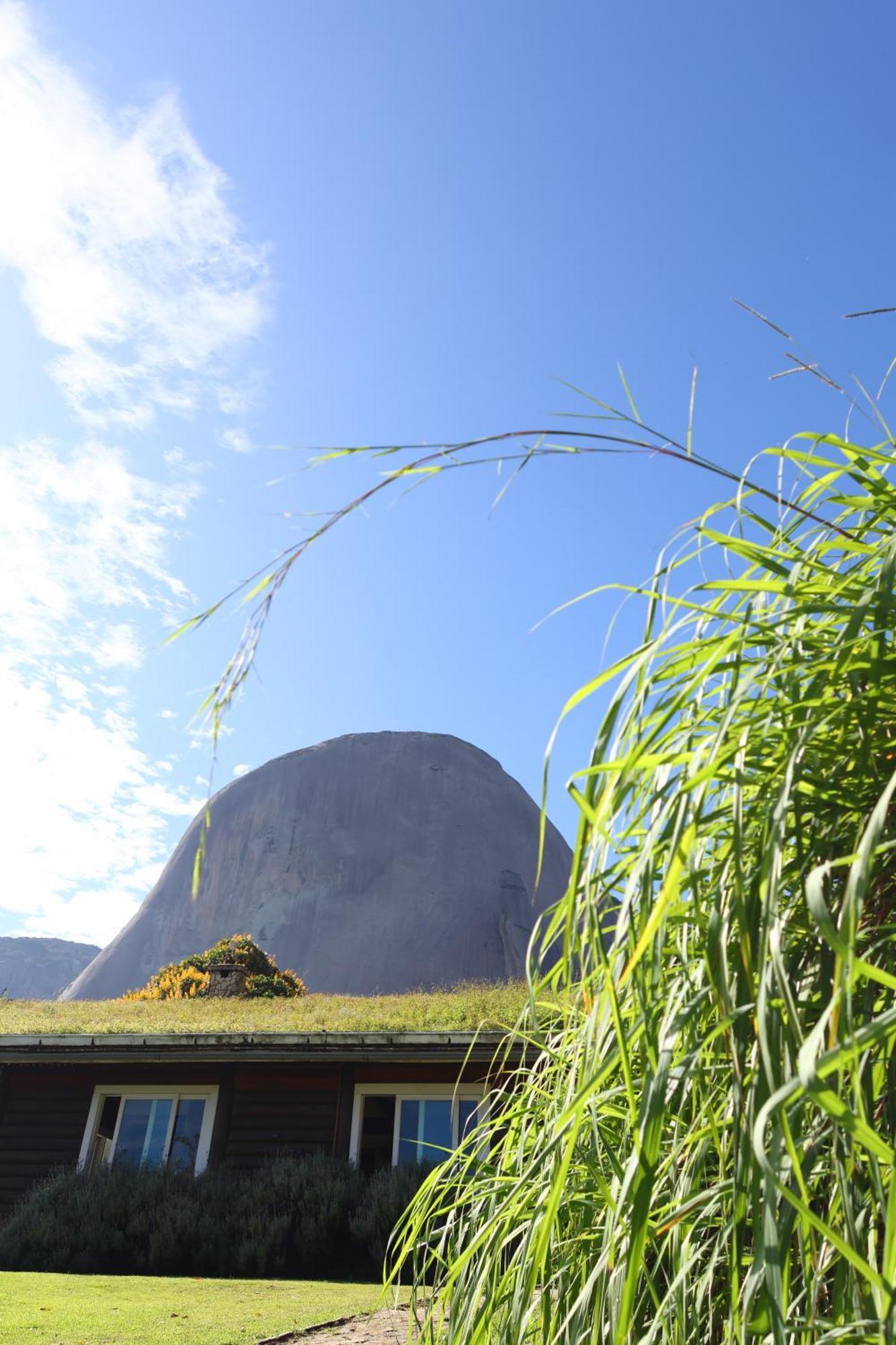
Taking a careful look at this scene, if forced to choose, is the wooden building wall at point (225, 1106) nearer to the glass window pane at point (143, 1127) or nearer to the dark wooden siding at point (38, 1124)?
the dark wooden siding at point (38, 1124)

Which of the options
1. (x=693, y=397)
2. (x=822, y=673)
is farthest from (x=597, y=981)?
(x=693, y=397)

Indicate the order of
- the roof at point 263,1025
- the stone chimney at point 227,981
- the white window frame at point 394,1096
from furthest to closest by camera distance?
1. the stone chimney at point 227,981
2. the white window frame at point 394,1096
3. the roof at point 263,1025

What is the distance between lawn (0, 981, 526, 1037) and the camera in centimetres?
1191

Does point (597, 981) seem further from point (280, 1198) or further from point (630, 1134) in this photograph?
point (280, 1198)

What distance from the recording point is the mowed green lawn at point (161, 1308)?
5.07 metres

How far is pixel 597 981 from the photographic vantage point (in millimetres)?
1115

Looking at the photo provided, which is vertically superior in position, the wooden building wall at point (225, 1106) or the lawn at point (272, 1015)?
the lawn at point (272, 1015)

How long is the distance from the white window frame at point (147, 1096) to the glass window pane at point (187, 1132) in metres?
→ 0.04

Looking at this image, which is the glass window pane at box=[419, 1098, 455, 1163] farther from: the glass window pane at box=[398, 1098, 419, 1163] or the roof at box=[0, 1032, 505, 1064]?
the roof at box=[0, 1032, 505, 1064]

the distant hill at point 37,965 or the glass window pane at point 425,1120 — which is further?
the distant hill at point 37,965

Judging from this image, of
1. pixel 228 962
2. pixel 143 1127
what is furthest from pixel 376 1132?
pixel 228 962

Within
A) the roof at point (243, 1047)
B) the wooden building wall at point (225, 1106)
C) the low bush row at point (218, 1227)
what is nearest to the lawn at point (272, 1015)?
the roof at point (243, 1047)

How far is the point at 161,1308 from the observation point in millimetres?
6180

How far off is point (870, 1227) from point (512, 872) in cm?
4953
